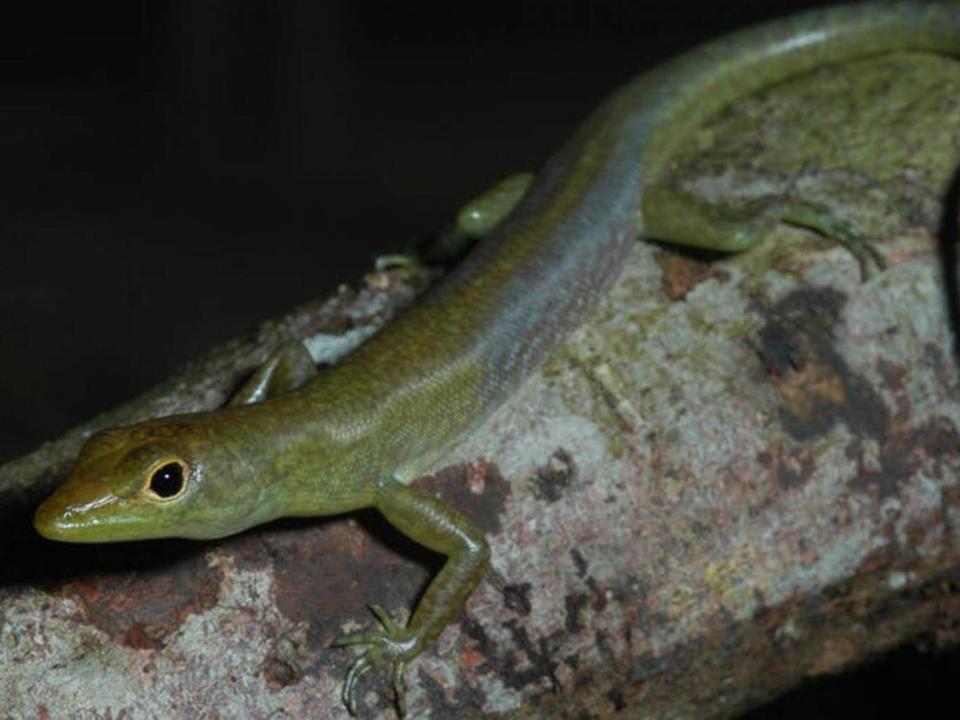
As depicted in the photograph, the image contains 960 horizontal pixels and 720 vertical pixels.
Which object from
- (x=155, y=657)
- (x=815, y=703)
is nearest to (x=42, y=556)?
(x=155, y=657)

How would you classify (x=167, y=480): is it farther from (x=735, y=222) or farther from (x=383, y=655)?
(x=735, y=222)

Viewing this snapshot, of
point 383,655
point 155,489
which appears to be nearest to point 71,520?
point 155,489

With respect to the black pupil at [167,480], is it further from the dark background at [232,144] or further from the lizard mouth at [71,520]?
the dark background at [232,144]

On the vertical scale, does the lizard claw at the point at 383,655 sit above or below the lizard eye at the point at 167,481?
below

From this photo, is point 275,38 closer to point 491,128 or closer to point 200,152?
point 200,152

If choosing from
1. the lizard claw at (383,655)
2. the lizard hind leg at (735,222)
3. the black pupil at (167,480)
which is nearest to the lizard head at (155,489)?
the black pupil at (167,480)

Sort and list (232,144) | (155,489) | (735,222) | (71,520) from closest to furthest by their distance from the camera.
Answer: (71,520)
(155,489)
(735,222)
(232,144)

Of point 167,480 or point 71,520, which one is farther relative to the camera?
point 167,480

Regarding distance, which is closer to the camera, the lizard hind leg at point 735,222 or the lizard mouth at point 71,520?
the lizard mouth at point 71,520
